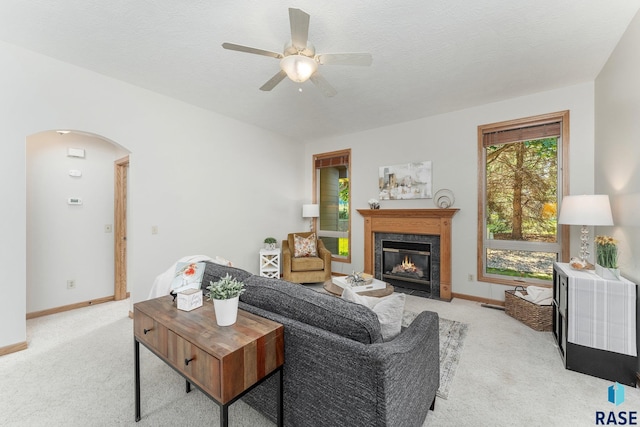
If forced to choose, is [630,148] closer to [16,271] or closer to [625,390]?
[625,390]

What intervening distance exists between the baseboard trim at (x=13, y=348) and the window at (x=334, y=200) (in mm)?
4183

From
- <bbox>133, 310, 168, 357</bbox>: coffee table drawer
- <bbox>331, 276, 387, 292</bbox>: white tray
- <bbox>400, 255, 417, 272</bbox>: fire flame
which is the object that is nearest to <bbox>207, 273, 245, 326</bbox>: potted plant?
<bbox>133, 310, 168, 357</bbox>: coffee table drawer

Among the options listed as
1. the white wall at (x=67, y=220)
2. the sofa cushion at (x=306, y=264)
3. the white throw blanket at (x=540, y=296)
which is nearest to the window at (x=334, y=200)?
the sofa cushion at (x=306, y=264)

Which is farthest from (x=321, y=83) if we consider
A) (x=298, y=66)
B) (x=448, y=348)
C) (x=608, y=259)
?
(x=608, y=259)

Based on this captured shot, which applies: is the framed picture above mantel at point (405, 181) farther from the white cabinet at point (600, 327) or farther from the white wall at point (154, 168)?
the white cabinet at point (600, 327)

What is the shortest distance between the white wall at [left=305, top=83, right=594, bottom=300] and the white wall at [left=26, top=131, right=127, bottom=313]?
3.83m

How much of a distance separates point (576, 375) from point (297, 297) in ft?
7.88

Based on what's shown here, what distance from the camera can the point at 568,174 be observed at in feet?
10.4

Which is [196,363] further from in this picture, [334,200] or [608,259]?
[334,200]

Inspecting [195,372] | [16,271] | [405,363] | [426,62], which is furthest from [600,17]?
[16,271]

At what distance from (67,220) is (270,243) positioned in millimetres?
2739

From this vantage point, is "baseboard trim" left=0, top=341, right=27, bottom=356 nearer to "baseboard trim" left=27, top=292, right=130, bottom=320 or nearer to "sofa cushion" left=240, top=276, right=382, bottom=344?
"baseboard trim" left=27, top=292, right=130, bottom=320

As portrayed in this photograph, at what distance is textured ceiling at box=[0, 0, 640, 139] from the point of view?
196 centimetres

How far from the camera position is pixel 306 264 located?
14.3 feet
